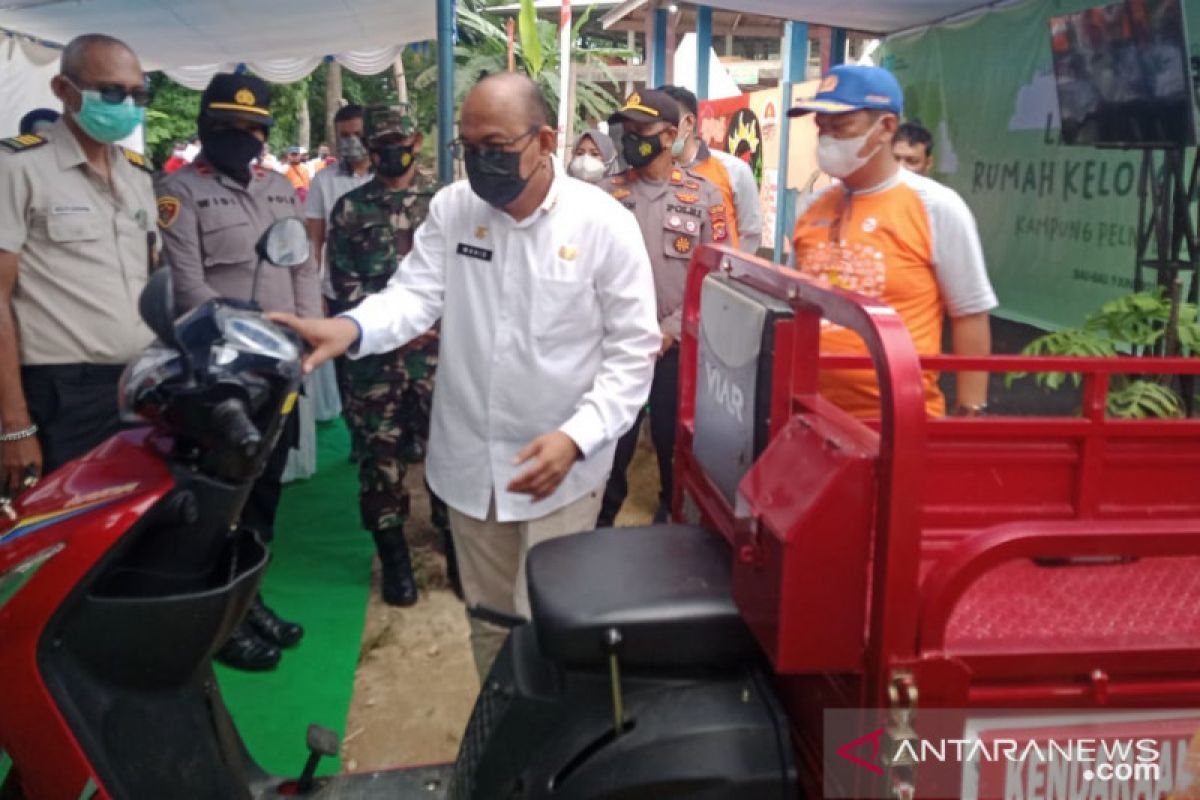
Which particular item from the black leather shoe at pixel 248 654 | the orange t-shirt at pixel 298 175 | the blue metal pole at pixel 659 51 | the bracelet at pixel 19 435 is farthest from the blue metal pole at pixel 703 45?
the bracelet at pixel 19 435

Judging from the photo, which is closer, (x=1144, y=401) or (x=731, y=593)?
(x=731, y=593)

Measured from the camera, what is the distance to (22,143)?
8.58 feet

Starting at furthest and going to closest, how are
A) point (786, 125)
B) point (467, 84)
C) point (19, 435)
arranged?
point (467, 84) → point (786, 125) → point (19, 435)

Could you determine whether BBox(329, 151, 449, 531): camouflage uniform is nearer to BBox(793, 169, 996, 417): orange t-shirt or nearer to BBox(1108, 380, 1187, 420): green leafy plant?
BBox(793, 169, 996, 417): orange t-shirt

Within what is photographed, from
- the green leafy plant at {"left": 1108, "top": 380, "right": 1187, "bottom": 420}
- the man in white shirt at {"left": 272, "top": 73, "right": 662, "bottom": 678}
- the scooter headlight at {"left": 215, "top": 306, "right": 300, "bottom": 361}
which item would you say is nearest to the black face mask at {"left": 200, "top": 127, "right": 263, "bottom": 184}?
the man in white shirt at {"left": 272, "top": 73, "right": 662, "bottom": 678}

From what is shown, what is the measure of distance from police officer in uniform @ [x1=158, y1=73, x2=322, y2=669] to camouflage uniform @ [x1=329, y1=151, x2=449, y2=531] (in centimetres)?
38

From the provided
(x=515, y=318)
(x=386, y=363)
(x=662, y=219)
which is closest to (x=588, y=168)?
(x=662, y=219)

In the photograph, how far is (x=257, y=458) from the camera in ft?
5.72

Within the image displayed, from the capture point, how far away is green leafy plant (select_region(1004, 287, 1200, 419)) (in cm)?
320

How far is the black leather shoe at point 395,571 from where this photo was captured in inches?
147

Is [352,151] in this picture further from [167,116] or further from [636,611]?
[167,116]

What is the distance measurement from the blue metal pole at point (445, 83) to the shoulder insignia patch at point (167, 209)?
1619 mm

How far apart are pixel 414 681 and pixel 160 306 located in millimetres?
1876

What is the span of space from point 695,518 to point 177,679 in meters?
1.02
